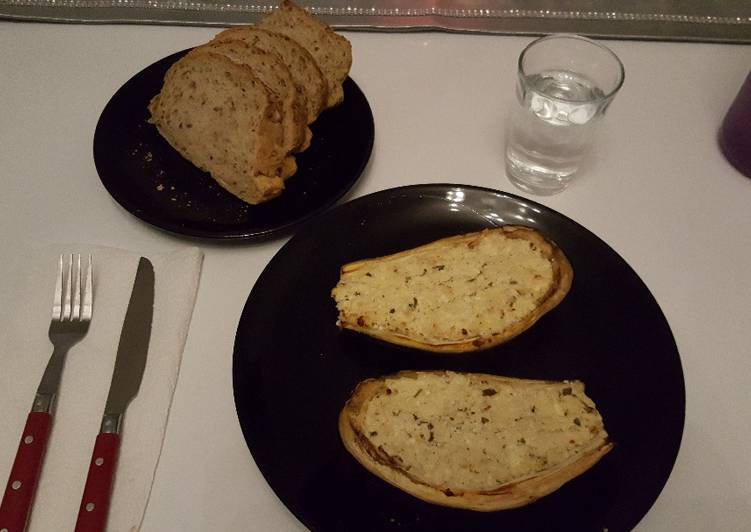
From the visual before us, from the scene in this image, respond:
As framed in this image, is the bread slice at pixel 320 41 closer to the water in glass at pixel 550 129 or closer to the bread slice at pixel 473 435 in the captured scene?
the water in glass at pixel 550 129

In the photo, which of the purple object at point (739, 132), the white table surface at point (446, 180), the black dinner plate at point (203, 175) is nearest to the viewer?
the white table surface at point (446, 180)

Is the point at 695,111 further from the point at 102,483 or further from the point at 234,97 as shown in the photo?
the point at 102,483

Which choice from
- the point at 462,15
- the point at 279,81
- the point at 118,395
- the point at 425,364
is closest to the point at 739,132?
the point at 462,15

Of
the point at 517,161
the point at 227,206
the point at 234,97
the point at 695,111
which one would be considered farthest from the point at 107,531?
the point at 695,111

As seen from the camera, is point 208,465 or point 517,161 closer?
point 208,465

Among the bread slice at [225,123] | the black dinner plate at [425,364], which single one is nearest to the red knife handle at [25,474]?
the black dinner plate at [425,364]

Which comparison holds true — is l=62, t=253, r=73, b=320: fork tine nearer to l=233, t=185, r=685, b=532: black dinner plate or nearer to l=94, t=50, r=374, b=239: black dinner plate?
l=94, t=50, r=374, b=239: black dinner plate
